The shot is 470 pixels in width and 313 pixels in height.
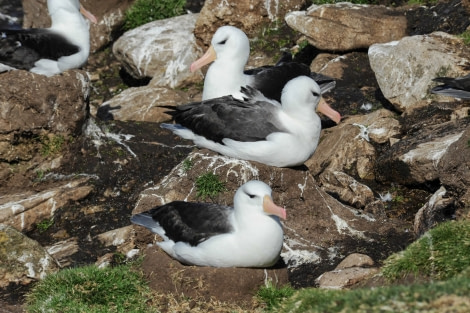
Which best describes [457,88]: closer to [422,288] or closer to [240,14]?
[422,288]

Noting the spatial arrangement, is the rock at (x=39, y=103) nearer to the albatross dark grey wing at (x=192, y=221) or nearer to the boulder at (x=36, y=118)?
the boulder at (x=36, y=118)

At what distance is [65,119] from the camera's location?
12.7 metres

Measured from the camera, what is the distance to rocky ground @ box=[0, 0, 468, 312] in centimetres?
1141

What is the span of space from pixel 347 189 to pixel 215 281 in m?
3.71

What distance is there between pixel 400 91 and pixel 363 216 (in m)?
3.51

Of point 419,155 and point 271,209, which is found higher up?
point 271,209

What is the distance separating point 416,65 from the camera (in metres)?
13.4

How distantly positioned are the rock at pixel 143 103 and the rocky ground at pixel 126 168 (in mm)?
1035

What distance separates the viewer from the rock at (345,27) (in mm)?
15578

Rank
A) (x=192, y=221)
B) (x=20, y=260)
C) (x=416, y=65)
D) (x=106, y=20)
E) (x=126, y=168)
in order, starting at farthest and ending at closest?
(x=106, y=20) → (x=416, y=65) → (x=126, y=168) → (x=20, y=260) → (x=192, y=221)

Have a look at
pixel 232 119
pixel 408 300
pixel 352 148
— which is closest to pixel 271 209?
pixel 232 119

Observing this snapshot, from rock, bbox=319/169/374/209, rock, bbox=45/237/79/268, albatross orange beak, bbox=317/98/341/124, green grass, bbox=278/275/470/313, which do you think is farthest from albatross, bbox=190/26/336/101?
green grass, bbox=278/275/470/313

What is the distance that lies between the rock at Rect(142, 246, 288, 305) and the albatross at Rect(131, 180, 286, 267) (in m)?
0.10

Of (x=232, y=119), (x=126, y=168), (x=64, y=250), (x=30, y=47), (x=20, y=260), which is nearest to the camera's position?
(x=20, y=260)
